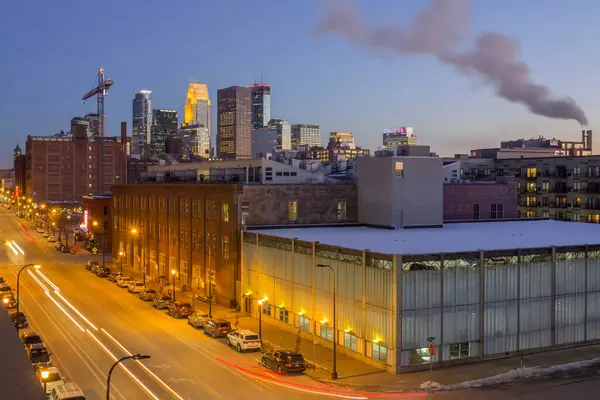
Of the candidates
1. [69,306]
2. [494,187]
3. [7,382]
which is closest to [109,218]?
[69,306]

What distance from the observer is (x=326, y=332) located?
163ft

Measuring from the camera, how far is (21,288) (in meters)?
77.1

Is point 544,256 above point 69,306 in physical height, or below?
above

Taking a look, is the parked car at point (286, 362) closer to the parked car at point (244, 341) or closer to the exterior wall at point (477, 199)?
the parked car at point (244, 341)

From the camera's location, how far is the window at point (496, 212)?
87812 mm

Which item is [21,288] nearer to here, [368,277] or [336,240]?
[336,240]

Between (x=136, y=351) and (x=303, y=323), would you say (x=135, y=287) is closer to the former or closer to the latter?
(x=136, y=351)

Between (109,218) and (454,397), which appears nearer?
Result: (454,397)

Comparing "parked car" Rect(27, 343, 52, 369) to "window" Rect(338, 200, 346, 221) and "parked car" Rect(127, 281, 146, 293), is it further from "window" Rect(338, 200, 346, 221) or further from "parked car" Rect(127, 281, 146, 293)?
"window" Rect(338, 200, 346, 221)

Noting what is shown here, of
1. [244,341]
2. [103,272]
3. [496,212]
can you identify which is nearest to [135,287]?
[103,272]

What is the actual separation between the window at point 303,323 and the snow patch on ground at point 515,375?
1532 cm

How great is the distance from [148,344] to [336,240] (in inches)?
683

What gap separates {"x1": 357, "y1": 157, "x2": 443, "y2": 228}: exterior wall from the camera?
6675 centimetres

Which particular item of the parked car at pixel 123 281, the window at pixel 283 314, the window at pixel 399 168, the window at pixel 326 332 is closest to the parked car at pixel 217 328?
the window at pixel 283 314
